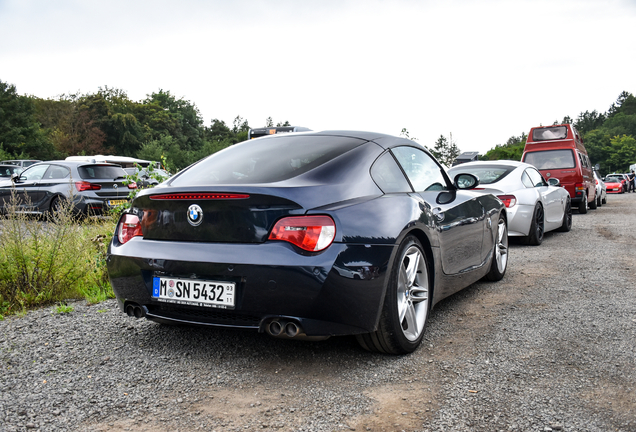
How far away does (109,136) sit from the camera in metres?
58.2

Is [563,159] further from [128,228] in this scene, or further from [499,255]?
[128,228]

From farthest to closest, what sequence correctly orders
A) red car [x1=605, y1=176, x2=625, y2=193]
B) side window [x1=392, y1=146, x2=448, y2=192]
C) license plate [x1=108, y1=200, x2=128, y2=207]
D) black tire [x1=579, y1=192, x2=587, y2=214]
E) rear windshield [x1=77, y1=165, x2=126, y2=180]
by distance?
red car [x1=605, y1=176, x2=625, y2=193] → black tire [x1=579, y1=192, x2=587, y2=214] → rear windshield [x1=77, y1=165, x2=126, y2=180] → license plate [x1=108, y1=200, x2=128, y2=207] → side window [x1=392, y1=146, x2=448, y2=192]

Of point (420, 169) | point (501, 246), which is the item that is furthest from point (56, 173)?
point (420, 169)

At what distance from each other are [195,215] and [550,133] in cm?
1702

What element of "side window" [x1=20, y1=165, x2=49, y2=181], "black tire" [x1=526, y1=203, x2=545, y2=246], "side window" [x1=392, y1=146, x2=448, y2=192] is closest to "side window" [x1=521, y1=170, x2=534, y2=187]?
"black tire" [x1=526, y1=203, x2=545, y2=246]

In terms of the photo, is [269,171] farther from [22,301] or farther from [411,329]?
[22,301]

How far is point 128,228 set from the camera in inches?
132

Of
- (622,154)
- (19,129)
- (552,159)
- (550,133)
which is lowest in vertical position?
(622,154)

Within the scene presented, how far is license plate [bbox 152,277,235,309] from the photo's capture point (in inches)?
113

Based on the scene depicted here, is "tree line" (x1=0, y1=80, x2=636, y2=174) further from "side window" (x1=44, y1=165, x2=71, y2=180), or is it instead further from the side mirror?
the side mirror

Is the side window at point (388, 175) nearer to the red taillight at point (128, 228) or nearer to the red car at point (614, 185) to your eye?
the red taillight at point (128, 228)

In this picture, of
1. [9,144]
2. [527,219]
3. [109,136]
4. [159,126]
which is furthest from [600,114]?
[527,219]

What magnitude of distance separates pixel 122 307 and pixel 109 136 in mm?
59590

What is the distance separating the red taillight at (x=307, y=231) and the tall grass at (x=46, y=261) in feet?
8.85
